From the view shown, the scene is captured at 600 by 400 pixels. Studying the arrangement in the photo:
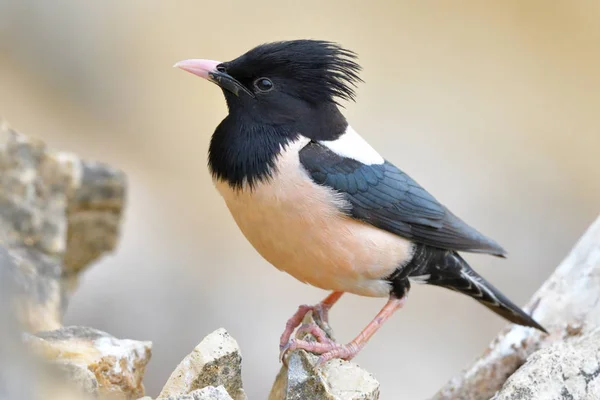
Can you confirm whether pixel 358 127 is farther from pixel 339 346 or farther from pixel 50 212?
pixel 339 346

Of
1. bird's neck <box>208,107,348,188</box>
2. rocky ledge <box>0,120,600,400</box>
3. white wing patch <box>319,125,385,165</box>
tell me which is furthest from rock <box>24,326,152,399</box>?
white wing patch <box>319,125,385,165</box>

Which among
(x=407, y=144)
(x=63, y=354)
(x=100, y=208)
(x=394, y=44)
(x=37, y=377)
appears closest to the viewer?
(x=37, y=377)

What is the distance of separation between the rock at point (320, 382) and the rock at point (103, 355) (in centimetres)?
74

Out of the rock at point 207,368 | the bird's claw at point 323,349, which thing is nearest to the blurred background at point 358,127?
the bird's claw at point 323,349

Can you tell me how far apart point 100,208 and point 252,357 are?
2.96m

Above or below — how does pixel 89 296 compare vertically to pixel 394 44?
below

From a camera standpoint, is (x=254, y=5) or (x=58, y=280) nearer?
(x=58, y=280)

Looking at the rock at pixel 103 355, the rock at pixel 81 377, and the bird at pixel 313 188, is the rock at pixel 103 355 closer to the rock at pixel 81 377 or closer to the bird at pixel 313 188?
the rock at pixel 81 377

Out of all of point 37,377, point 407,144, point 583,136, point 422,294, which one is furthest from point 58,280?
point 583,136

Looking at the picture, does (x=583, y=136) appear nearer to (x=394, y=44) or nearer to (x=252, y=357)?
(x=394, y=44)

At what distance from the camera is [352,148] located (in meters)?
4.82

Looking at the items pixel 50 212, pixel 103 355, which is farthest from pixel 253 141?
pixel 50 212

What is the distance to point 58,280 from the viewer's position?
17.5 ft

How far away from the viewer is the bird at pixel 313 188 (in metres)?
4.39
